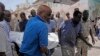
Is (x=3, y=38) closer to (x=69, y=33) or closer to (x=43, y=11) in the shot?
(x=43, y=11)

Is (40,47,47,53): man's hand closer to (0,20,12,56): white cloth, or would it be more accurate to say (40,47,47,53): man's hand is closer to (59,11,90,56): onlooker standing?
(0,20,12,56): white cloth

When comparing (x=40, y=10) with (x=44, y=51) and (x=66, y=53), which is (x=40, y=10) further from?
(x=66, y=53)

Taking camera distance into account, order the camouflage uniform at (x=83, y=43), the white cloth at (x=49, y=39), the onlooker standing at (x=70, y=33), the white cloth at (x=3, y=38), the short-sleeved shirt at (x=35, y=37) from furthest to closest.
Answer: the camouflage uniform at (x=83, y=43)
the onlooker standing at (x=70, y=33)
the white cloth at (x=49, y=39)
the white cloth at (x=3, y=38)
the short-sleeved shirt at (x=35, y=37)

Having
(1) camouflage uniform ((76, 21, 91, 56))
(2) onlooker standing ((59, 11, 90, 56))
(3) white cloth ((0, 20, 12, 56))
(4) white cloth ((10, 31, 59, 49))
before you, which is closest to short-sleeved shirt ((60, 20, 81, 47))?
(2) onlooker standing ((59, 11, 90, 56))

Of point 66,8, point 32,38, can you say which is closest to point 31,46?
point 32,38

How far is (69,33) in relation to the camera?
9703 mm

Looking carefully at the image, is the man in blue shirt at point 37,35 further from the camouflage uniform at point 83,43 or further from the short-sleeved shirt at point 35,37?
the camouflage uniform at point 83,43

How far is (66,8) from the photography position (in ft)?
130

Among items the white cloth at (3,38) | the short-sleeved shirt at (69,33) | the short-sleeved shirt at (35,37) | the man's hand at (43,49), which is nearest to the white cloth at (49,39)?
the short-sleeved shirt at (69,33)

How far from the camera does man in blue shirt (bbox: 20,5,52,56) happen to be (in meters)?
6.08

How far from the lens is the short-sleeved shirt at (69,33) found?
9664mm

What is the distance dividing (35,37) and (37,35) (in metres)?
0.05

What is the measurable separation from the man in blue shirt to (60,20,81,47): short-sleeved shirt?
136 inches

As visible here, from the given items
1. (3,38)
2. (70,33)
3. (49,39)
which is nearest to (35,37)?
(3,38)
